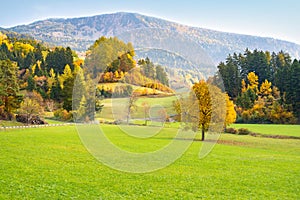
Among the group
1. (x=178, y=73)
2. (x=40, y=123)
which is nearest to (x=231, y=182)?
(x=178, y=73)

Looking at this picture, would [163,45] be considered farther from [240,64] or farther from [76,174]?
[240,64]

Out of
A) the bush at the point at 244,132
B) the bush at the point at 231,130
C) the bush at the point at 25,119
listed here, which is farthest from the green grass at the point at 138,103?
the bush at the point at 25,119

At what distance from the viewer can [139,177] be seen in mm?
15648

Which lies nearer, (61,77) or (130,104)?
(130,104)

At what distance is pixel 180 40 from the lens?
12250 mm

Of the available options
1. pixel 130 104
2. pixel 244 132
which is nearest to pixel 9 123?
pixel 244 132

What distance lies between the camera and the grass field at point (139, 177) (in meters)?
12.8

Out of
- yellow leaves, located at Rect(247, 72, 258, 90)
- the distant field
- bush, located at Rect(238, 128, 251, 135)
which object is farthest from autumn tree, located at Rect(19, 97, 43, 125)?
yellow leaves, located at Rect(247, 72, 258, 90)

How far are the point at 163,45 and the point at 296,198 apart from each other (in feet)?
24.8

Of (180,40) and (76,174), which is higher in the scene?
(180,40)

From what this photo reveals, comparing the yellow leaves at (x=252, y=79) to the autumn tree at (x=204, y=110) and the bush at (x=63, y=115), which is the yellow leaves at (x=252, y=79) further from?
the autumn tree at (x=204, y=110)

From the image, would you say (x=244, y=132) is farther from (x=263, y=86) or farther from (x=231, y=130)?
(x=263, y=86)

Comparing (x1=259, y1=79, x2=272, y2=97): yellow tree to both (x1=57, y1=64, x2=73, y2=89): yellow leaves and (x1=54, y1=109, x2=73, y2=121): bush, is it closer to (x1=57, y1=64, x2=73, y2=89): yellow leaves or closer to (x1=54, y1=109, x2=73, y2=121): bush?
(x1=57, y1=64, x2=73, y2=89): yellow leaves

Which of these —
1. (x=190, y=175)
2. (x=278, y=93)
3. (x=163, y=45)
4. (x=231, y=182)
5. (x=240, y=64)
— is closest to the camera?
(x=163, y=45)
